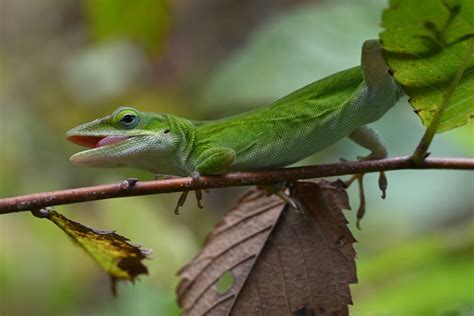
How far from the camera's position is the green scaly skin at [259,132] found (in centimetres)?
274

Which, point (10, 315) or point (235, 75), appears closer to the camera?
point (235, 75)

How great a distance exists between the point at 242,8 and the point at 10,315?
5.38m

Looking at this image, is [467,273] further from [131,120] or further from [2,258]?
[2,258]

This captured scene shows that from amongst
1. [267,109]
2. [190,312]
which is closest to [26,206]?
[190,312]

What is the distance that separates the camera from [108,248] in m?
2.31

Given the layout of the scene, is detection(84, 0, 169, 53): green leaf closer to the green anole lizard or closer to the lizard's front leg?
the green anole lizard

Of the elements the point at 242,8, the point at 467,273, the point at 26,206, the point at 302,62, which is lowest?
the point at 467,273

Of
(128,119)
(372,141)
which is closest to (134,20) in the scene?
(128,119)

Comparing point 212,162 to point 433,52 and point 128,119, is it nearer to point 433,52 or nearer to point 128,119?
point 128,119

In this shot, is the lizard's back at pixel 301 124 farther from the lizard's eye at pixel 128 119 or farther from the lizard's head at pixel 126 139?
the lizard's eye at pixel 128 119

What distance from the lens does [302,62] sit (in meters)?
3.98

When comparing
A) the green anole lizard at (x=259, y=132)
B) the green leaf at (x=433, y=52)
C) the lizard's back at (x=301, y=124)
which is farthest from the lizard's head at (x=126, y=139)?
the green leaf at (x=433, y=52)

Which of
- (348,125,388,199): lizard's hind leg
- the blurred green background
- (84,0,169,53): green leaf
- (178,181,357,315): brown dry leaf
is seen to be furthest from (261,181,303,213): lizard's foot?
(84,0,169,53): green leaf

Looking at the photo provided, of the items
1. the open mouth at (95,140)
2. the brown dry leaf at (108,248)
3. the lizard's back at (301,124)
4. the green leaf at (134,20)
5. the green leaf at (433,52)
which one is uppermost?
the green leaf at (134,20)
